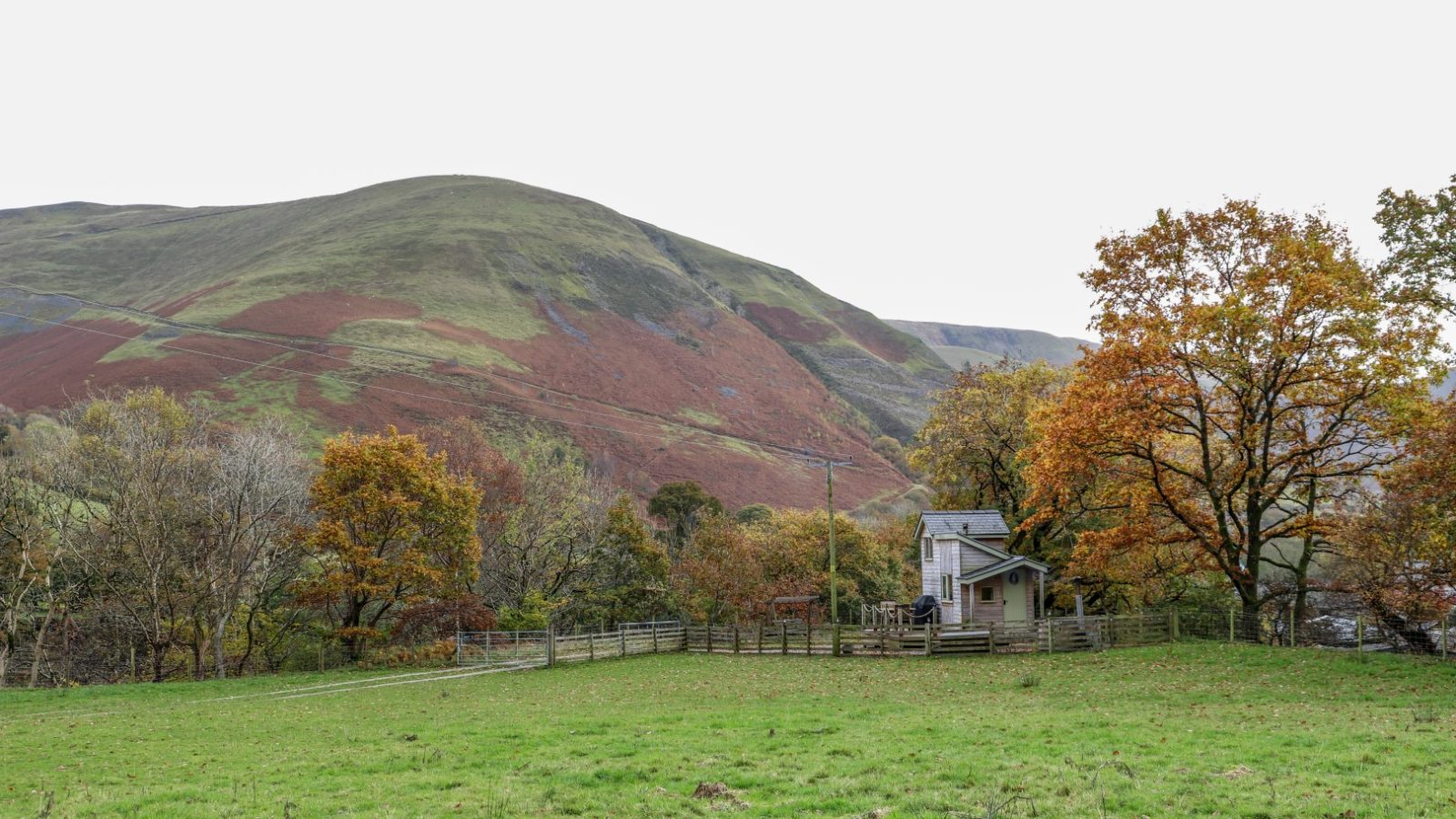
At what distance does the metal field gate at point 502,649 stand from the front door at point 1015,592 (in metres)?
20.5

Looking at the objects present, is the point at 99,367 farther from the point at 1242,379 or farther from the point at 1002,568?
the point at 1242,379

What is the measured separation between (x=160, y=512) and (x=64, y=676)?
7381 mm

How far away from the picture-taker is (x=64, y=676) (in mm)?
36250

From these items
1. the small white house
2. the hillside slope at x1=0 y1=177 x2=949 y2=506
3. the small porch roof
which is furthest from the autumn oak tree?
the hillside slope at x1=0 y1=177 x2=949 y2=506

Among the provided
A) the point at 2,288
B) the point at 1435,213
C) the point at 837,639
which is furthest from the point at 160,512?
the point at 2,288

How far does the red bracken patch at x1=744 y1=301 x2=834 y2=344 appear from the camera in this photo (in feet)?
565

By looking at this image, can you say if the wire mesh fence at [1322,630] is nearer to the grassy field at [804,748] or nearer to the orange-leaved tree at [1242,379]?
the orange-leaved tree at [1242,379]

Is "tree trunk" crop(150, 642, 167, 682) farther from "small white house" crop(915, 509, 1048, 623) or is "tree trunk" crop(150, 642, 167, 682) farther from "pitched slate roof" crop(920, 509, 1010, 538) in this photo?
"pitched slate roof" crop(920, 509, 1010, 538)

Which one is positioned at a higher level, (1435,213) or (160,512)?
(1435,213)

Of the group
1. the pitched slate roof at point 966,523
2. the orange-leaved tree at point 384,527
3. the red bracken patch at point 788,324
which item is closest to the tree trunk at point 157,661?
the orange-leaved tree at point 384,527

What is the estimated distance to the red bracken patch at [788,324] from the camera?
6781 inches

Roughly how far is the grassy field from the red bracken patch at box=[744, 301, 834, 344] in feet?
486

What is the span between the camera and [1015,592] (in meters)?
41.6

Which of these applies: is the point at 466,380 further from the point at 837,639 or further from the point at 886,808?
the point at 886,808
